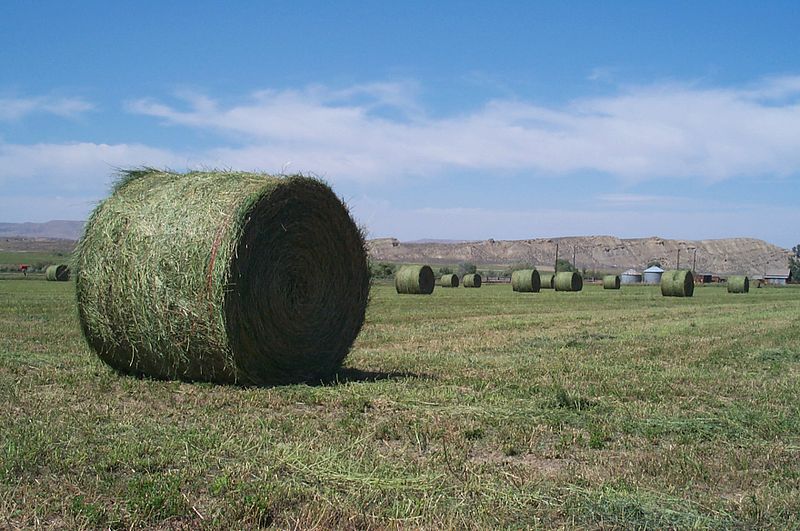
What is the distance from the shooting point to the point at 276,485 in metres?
4.91

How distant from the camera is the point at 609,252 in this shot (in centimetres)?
17412

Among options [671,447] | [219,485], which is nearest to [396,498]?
[219,485]

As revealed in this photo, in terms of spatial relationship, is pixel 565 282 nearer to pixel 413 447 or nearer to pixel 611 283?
pixel 611 283

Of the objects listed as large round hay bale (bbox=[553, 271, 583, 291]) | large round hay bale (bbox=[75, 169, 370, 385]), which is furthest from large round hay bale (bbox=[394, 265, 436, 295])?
large round hay bale (bbox=[75, 169, 370, 385])

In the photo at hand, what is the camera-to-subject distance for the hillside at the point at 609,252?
164 metres

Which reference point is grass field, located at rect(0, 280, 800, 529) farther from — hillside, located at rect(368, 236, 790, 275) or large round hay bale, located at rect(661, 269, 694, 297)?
hillside, located at rect(368, 236, 790, 275)

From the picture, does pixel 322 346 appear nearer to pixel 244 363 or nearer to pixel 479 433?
pixel 244 363

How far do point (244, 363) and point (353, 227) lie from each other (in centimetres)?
267

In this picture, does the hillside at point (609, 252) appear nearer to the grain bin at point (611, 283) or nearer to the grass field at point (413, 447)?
the grain bin at point (611, 283)

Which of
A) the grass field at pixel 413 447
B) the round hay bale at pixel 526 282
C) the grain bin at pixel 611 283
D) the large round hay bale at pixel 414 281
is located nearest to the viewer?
the grass field at pixel 413 447

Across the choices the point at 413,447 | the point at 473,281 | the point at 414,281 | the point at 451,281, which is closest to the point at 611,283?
the point at 473,281

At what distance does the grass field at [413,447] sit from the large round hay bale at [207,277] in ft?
1.34

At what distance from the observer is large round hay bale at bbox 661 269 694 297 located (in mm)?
39719

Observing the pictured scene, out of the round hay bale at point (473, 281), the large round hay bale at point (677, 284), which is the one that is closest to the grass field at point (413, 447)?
the large round hay bale at point (677, 284)
